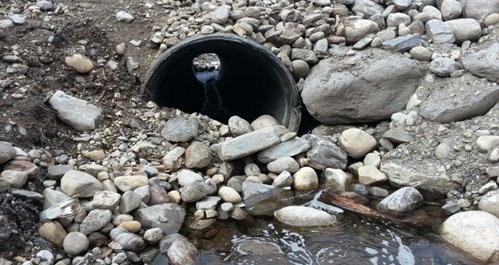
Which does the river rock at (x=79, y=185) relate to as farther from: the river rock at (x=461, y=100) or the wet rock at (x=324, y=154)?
the river rock at (x=461, y=100)

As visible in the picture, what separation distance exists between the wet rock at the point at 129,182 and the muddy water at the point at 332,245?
695mm

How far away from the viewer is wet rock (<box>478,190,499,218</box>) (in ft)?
13.7

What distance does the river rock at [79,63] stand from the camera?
5.21 meters

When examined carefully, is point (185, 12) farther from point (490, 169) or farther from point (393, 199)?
point (490, 169)

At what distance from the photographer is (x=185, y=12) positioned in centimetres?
572

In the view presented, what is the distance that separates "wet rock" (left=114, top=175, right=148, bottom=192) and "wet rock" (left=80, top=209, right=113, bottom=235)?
40cm

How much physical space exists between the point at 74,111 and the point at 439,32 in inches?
132

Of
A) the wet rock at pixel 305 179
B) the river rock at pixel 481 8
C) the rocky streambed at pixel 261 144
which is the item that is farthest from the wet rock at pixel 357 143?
the river rock at pixel 481 8

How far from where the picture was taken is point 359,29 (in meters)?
5.60

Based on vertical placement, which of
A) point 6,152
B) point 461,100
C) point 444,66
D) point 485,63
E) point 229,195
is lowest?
point 229,195

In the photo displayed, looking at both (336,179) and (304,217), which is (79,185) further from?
(336,179)

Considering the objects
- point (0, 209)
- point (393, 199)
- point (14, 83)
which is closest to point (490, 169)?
point (393, 199)

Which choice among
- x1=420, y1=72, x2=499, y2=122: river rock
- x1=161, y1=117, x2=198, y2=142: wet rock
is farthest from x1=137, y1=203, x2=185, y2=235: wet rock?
x1=420, y1=72, x2=499, y2=122: river rock

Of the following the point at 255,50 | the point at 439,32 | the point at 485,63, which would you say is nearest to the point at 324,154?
the point at 255,50
